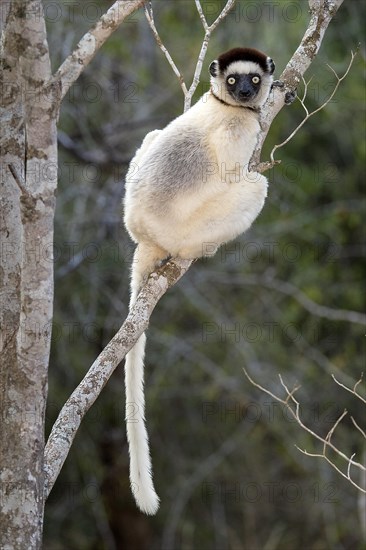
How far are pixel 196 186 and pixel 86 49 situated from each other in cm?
130

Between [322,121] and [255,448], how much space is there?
3010mm

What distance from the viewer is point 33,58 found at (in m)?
2.49

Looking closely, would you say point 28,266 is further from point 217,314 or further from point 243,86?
point 217,314

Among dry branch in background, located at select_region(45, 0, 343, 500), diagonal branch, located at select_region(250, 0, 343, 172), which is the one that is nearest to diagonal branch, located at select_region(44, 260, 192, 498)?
dry branch in background, located at select_region(45, 0, 343, 500)


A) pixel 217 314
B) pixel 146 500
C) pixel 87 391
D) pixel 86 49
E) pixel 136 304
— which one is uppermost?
pixel 86 49

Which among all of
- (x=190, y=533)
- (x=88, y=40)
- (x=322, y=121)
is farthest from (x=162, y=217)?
(x=190, y=533)

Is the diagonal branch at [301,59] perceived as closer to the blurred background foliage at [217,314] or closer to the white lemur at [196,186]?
the white lemur at [196,186]

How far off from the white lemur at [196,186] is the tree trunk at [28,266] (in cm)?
116

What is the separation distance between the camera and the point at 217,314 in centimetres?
706

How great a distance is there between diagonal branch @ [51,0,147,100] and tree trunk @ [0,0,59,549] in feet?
0.25

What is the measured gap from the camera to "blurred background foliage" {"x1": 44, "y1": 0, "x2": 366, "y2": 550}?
22.9ft

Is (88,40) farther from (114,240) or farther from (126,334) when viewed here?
(114,240)

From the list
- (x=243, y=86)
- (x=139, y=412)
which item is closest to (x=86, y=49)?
(x=243, y=86)

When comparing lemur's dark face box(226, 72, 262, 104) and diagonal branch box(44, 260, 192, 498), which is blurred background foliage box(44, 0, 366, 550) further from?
diagonal branch box(44, 260, 192, 498)
